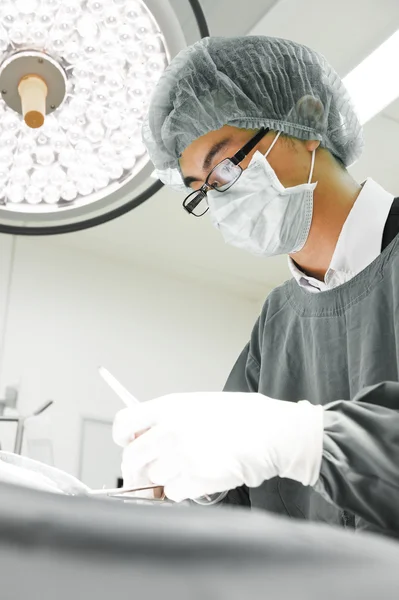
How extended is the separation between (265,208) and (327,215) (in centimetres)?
13

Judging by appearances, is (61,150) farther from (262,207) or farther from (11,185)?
(262,207)

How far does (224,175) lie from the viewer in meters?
1.45

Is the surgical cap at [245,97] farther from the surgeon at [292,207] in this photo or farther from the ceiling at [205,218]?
the ceiling at [205,218]

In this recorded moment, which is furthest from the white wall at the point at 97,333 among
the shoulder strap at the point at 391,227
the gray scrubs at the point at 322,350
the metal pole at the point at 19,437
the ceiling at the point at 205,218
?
the shoulder strap at the point at 391,227

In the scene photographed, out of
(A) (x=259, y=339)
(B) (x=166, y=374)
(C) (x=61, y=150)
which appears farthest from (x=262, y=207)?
(B) (x=166, y=374)

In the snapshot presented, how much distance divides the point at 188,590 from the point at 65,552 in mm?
41

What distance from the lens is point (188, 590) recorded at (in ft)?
0.69

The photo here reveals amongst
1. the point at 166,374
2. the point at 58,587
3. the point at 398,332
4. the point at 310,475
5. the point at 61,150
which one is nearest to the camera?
the point at 58,587

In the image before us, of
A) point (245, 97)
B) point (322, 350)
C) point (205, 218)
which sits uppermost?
point (205, 218)

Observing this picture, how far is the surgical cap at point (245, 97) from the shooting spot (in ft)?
4.63

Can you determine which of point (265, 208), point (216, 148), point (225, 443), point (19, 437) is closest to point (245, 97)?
point (216, 148)

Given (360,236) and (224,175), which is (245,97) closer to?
(224,175)

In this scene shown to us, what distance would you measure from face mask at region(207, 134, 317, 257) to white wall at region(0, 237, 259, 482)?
1.63 meters

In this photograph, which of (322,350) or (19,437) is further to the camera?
(19,437)
